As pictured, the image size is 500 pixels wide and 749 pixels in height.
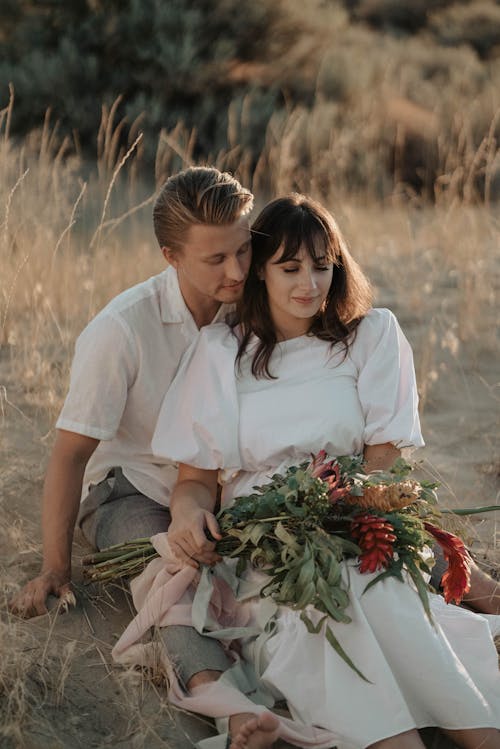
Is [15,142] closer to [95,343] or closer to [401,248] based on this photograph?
[401,248]

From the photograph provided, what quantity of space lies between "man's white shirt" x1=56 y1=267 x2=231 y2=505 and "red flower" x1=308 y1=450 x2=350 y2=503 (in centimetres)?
76

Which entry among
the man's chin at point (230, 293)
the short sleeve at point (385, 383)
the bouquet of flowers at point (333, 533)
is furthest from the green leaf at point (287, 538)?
the man's chin at point (230, 293)

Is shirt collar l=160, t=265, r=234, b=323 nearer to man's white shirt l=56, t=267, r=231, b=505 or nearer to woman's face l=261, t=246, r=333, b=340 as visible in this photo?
man's white shirt l=56, t=267, r=231, b=505

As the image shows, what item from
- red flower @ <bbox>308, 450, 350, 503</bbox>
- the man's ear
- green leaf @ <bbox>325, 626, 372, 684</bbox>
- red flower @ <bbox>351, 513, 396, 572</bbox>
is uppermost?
the man's ear

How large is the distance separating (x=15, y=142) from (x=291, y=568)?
8800 millimetres

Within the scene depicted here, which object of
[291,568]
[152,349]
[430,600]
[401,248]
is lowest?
[401,248]

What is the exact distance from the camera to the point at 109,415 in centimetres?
346

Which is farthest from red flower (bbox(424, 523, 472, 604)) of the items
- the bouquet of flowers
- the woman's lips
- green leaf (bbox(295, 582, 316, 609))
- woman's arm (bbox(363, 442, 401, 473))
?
the woman's lips

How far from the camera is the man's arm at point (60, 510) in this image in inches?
134

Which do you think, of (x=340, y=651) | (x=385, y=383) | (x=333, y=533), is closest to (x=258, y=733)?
(x=340, y=651)

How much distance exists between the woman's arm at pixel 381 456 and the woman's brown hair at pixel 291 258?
358 millimetres

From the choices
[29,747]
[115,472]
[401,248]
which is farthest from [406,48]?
[29,747]

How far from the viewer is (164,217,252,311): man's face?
3.37 metres

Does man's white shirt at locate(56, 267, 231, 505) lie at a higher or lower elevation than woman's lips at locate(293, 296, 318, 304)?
lower
